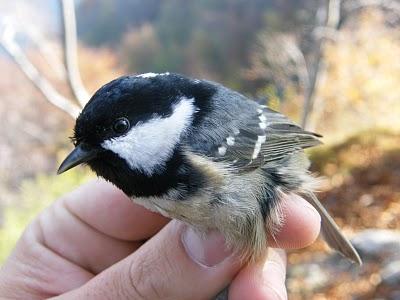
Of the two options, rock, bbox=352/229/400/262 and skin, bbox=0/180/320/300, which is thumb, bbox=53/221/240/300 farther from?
rock, bbox=352/229/400/262

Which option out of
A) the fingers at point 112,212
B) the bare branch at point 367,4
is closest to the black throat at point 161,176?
the fingers at point 112,212

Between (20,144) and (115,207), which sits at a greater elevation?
(115,207)

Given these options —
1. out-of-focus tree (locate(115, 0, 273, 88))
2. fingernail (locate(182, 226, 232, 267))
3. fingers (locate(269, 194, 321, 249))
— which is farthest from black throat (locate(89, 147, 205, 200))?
out-of-focus tree (locate(115, 0, 273, 88))

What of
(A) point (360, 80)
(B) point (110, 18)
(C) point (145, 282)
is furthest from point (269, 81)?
(C) point (145, 282)

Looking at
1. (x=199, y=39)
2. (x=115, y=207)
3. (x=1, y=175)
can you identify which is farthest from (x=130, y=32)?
(x=115, y=207)

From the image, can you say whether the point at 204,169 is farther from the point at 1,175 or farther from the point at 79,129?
the point at 1,175

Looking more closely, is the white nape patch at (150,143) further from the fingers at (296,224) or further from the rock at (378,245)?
the rock at (378,245)
